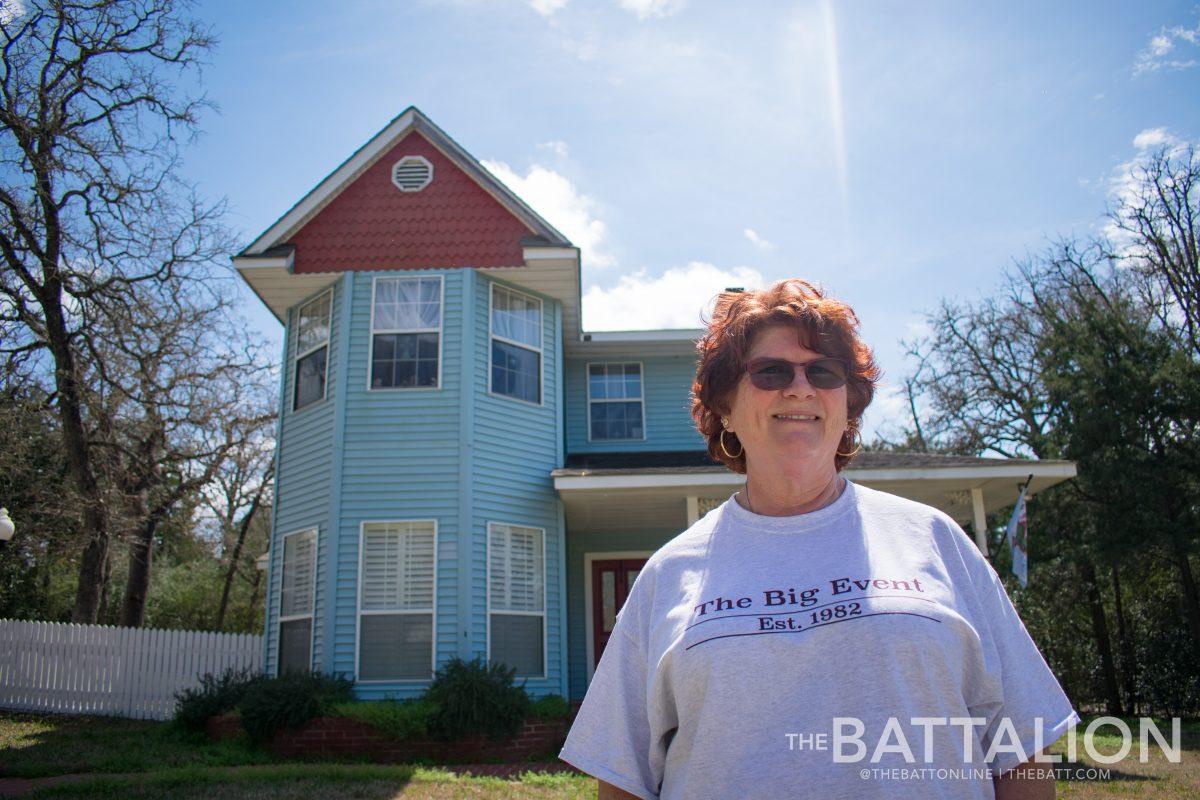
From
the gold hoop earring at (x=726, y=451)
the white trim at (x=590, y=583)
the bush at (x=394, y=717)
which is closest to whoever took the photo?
the gold hoop earring at (x=726, y=451)

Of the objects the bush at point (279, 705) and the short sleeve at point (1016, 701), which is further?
the bush at point (279, 705)

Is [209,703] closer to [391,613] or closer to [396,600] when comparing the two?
[391,613]

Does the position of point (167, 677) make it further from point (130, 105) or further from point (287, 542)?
point (130, 105)

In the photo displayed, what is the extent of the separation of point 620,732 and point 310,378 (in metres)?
10.2

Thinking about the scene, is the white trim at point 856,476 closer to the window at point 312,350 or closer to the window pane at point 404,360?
the window pane at point 404,360

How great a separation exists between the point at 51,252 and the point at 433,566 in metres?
10.1

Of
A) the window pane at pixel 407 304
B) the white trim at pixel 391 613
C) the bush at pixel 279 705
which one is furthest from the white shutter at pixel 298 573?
the window pane at pixel 407 304

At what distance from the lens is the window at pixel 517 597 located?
10.1 metres

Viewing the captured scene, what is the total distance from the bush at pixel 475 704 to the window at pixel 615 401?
556cm

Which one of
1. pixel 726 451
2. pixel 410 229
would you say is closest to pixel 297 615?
pixel 410 229

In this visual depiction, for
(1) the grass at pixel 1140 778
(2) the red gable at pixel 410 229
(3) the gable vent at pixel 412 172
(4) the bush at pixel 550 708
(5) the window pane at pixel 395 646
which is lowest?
(1) the grass at pixel 1140 778

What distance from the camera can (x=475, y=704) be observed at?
870 cm

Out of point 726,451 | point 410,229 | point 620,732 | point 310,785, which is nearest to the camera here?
point 620,732
